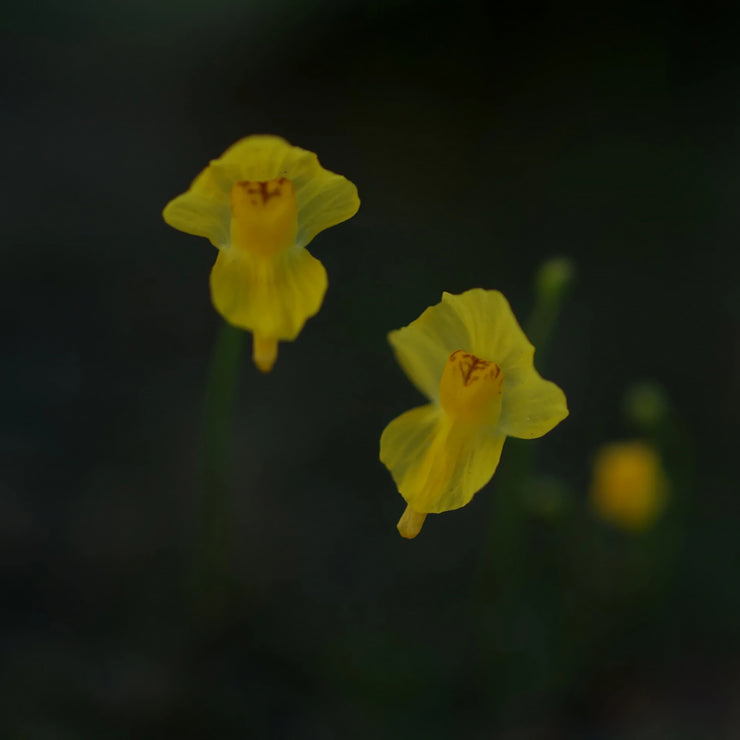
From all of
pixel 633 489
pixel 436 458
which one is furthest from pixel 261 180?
pixel 633 489

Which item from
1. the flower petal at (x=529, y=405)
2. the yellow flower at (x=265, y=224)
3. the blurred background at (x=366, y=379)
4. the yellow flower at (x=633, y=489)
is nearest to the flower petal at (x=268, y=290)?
the yellow flower at (x=265, y=224)

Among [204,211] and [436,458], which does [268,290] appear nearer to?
[204,211]

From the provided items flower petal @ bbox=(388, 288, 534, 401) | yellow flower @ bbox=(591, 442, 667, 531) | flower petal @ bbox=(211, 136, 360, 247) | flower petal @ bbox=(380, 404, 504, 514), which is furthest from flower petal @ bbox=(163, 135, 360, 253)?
yellow flower @ bbox=(591, 442, 667, 531)

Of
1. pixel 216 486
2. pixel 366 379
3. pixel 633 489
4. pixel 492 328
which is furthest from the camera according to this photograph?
pixel 366 379

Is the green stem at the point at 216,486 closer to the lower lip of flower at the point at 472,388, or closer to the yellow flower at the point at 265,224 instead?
the yellow flower at the point at 265,224

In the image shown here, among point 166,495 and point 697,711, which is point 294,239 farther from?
point 697,711

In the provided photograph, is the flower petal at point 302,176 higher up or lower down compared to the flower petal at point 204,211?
higher up

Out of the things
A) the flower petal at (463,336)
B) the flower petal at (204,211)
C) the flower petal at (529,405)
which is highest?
the flower petal at (204,211)

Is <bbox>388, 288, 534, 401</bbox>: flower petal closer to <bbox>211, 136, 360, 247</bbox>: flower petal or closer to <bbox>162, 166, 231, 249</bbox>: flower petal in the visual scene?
<bbox>211, 136, 360, 247</bbox>: flower petal
